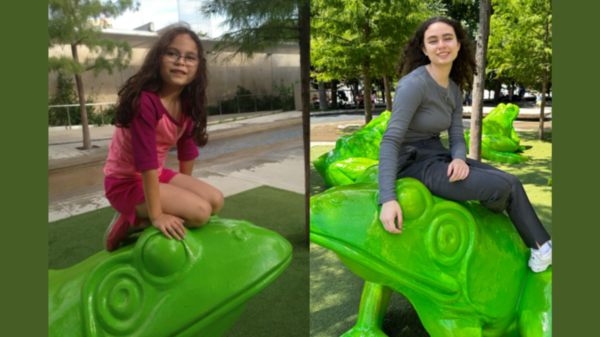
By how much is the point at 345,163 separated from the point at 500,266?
3.49 metres

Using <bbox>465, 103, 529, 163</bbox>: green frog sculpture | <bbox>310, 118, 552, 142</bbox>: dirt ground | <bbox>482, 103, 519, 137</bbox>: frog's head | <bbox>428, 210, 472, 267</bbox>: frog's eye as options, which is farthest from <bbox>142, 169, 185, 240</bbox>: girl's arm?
<bbox>310, 118, 552, 142</bbox>: dirt ground

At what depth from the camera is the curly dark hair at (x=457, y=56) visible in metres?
2.34

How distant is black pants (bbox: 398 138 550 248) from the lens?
2.17 meters

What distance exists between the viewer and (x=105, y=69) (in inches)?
74.1

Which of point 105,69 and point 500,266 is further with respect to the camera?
point 500,266

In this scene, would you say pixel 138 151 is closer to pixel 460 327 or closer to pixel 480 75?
pixel 460 327

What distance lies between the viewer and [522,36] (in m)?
9.20

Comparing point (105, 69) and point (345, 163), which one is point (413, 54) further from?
point (345, 163)

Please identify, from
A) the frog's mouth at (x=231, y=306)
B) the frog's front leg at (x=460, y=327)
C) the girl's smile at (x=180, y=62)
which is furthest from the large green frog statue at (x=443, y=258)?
the girl's smile at (x=180, y=62)

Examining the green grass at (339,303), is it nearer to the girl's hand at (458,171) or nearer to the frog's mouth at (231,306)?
the frog's mouth at (231,306)

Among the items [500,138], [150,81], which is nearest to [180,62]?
[150,81]

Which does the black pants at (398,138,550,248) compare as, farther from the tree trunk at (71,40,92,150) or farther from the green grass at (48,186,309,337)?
the tree trunk at (71,40,92,150)

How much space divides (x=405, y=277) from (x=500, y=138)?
282 inches

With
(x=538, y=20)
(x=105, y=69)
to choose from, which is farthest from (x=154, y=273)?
(x=538, y=20)
